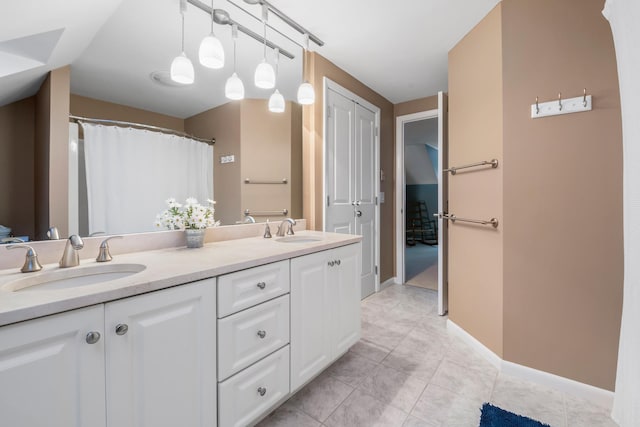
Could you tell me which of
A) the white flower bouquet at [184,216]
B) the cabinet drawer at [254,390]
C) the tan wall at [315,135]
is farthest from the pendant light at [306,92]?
the cabinet drawer at [254,390]

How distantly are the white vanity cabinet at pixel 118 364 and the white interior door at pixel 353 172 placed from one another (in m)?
1.63

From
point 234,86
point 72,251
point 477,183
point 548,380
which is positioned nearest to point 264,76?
point 234,86

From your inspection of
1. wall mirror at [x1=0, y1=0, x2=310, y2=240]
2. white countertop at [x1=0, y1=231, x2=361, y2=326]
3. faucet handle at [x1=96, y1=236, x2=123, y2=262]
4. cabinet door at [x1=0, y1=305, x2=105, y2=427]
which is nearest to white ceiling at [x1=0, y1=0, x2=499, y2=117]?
wall mirror at [x1=0, y1=0, x2=310, y2=240]

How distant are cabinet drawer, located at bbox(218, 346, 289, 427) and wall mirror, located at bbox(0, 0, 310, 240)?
2.96ft

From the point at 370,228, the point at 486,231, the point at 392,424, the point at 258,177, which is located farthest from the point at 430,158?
the point at 392,424

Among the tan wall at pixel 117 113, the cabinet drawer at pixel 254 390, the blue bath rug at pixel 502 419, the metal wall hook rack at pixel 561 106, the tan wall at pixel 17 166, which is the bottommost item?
the blue bath rug at pixel 502 419

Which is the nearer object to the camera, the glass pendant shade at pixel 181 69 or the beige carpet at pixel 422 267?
the glass pendant shade at pixel 181 69

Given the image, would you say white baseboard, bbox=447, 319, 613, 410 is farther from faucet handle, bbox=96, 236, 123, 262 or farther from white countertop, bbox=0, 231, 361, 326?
faucet handle, bbox=96, 236, 123, 262

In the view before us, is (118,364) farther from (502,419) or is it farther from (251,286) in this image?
(502,419)

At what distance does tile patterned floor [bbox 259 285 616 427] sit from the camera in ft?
4.47

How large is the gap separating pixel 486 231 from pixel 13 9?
2544 millimetres

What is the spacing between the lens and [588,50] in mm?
1438

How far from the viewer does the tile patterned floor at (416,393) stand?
1.36 metres

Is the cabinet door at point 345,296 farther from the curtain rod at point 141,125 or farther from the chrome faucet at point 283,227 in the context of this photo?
the curtain rod at point 141,125
